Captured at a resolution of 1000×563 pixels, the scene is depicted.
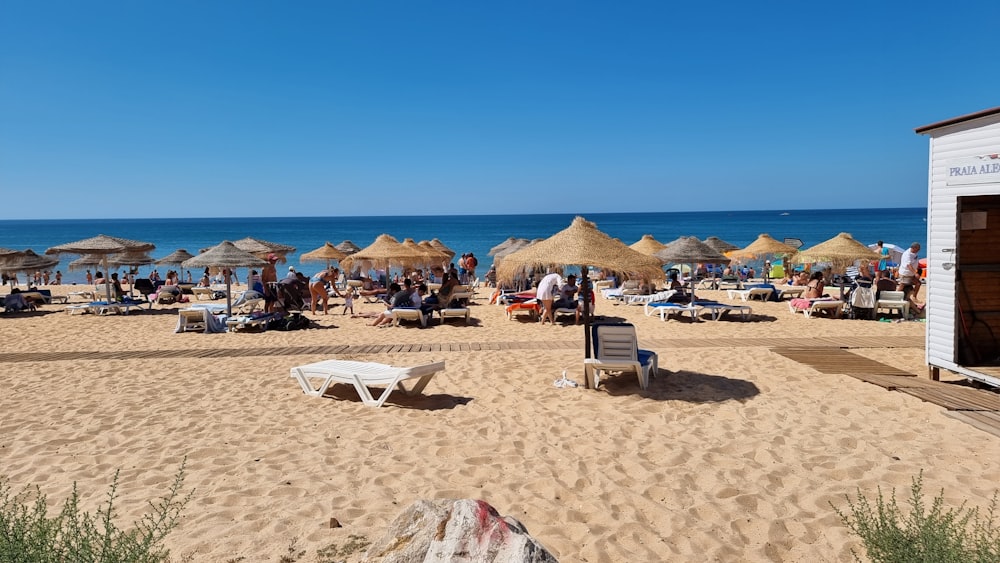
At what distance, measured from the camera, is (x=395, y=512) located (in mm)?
3809

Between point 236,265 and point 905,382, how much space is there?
1179 cm

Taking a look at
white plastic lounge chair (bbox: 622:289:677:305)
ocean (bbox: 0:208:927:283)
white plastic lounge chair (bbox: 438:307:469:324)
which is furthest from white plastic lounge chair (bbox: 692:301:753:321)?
ocean (bbox: 0:208:927:283)

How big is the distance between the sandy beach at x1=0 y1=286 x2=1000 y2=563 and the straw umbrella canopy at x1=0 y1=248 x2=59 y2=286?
10.6 meters

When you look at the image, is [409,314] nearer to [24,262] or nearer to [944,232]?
[944,232]

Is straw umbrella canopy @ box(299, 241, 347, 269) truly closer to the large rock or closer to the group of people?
the group of people

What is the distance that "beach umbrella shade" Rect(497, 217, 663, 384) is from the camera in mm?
7121

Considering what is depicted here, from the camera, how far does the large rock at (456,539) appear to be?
7.47ft

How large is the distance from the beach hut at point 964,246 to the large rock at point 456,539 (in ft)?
20.4

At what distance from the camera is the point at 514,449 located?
4.95 meters

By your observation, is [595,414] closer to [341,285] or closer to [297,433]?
[297,433]

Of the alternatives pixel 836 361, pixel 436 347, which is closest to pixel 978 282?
pixel 836 361

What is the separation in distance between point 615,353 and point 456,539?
481 cm

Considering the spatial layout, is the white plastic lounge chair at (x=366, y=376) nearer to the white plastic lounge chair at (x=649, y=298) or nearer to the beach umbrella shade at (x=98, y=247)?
the white plastic lounge chair at (x=649, y=298)

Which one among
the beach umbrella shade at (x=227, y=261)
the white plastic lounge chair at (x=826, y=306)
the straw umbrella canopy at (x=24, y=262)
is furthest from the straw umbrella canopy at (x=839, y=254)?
the straw umbrella canopy at (x=24, y=262)
